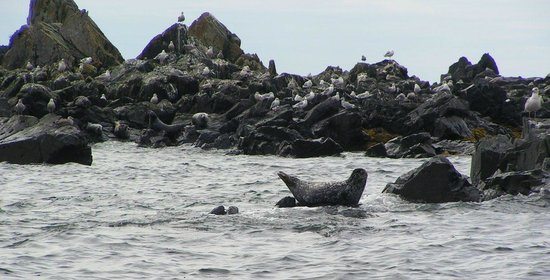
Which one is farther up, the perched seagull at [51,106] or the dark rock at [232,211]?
the perched seagull at [51,106]

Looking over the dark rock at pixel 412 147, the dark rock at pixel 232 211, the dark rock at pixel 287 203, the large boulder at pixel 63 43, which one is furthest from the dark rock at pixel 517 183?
the large boulder at pixel 63 43

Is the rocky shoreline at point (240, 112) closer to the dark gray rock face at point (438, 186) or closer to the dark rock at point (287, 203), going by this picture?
the dark gray rock face at point (438, 186)

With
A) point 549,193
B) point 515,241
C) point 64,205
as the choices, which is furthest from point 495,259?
point 64,205

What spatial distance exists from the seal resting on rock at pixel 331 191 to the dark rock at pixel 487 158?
3266mm

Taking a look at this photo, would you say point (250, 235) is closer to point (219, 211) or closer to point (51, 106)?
point (219, 211)

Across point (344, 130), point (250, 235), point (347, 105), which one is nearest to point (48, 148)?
point (344, 130)

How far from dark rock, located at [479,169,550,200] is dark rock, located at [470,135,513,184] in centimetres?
149

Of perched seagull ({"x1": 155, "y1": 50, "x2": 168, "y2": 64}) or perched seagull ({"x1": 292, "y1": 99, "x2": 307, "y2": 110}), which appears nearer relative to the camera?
perched seagull ({"x1": 292, "y1": 99, "x2": 307, "y2": 110})

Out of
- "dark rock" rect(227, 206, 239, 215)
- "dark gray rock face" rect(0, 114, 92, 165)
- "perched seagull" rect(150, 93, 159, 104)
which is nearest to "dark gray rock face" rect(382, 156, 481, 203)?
"dark rock" rect(227, 206, 239, 215)

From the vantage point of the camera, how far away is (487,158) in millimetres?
18219

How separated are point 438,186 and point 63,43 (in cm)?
4381

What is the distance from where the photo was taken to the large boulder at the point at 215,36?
208 feet

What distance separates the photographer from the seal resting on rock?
1589 cm

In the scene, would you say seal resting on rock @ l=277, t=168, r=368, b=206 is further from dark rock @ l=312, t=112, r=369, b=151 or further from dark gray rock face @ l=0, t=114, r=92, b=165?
dark rock @ l=312, t=112, r=369, b=151
